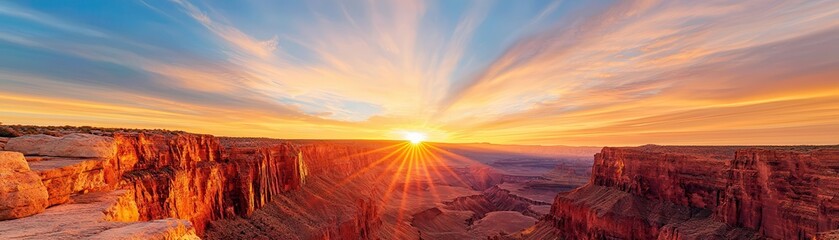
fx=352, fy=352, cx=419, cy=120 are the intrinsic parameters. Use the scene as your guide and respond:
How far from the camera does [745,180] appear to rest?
125 ft

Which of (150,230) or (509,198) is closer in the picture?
(150,230)

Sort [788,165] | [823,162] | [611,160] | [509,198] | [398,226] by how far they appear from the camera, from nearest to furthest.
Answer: [823,162] < [788,165] < [611,160] < [398,226] < [509,198]

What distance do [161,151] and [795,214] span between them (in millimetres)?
54574

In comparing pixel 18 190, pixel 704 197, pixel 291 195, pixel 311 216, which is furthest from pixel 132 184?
pixel 704 197

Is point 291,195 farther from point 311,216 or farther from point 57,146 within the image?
point 57,146

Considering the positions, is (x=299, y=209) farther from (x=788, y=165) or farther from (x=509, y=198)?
(x=509, y=198)

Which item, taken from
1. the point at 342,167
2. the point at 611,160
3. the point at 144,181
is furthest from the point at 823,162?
the point at 342,167

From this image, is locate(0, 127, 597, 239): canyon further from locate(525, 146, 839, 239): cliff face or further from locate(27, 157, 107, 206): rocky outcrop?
locate(525, 146, 839, 239): cliff face

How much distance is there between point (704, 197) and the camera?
47.0m

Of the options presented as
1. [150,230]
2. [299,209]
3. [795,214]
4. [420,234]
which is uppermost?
[150,230]

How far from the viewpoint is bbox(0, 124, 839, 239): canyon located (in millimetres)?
10555

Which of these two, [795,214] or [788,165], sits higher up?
[788,165]

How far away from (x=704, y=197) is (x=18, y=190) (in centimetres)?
6226

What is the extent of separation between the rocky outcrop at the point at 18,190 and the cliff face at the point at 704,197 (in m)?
31.1
